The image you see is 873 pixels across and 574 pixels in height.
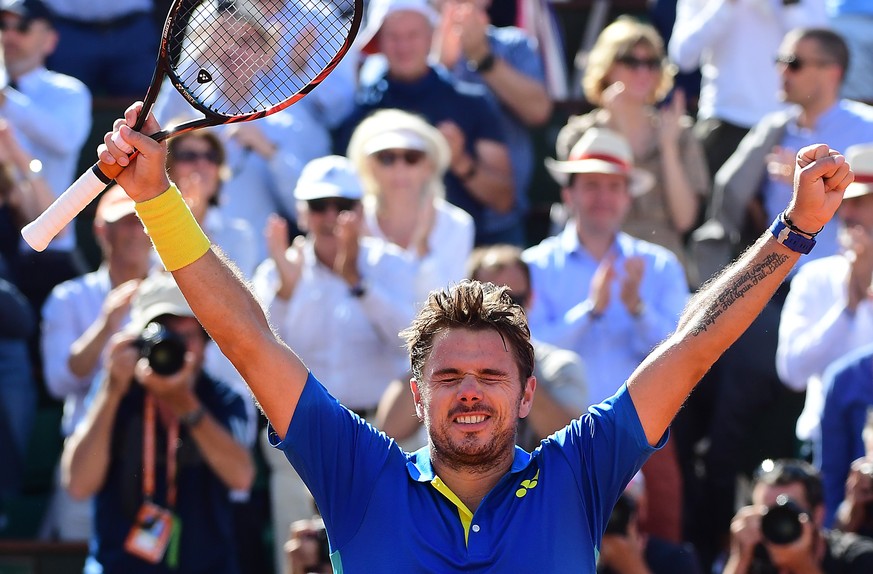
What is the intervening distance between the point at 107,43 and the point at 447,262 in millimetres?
3004

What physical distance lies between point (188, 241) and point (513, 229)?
214 inches

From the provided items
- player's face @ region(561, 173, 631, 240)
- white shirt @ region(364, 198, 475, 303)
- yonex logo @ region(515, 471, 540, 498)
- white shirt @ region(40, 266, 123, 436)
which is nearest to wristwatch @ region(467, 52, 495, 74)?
white shirt @ region(364, 198, 475, 303)

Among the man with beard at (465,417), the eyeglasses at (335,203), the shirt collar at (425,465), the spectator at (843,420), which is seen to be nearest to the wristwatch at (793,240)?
the man with beard at (465,417)

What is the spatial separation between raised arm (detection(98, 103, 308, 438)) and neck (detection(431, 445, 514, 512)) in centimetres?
40

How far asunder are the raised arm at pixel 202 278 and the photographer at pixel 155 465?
274cm

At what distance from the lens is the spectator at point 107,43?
980 centimetres

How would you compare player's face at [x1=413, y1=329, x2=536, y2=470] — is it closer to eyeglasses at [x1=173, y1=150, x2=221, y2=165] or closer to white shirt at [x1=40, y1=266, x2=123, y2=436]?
white shirt at [x1=40, y1=266, x2=123, y2=436]

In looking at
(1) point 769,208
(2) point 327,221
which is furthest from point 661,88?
(2) point 327,221

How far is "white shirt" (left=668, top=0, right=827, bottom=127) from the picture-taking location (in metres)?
9.36

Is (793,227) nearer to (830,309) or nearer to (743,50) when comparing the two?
(830,309)

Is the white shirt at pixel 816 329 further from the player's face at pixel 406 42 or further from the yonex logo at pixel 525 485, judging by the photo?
the yonex logo at pixel 525 485

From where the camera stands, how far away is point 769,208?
27.7ft

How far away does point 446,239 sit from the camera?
8.15 metres

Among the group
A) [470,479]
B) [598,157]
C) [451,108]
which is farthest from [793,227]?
[451,108]
